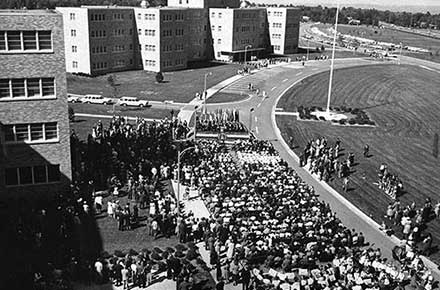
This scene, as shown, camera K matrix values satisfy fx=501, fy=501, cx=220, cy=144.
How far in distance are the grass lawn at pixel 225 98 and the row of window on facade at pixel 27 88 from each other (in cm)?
3809

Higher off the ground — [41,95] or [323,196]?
[41,95]

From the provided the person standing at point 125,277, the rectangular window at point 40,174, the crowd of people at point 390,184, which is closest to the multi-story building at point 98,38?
the rectangular window at point 40,174

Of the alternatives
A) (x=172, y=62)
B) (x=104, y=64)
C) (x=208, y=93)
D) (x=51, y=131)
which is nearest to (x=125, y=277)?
(x=51, y=131)

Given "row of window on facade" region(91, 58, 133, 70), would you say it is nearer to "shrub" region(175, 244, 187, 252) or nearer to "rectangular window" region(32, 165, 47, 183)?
"rectangular window" region(32, 165, 47, 183)

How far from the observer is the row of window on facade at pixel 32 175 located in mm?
35094

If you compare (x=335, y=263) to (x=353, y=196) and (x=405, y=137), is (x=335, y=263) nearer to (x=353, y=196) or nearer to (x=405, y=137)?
(x=353, y=196)

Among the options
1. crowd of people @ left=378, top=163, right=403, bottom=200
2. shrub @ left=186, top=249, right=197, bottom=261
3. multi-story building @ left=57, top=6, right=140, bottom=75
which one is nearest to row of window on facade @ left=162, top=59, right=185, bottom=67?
multi-story building @ left=57, top=6, right=140, bottom=75

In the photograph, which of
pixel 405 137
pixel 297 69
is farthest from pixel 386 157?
pixel 297 69

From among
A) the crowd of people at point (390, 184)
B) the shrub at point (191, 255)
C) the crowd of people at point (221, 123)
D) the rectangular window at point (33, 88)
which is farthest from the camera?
the crowd of people at point (221, 123)

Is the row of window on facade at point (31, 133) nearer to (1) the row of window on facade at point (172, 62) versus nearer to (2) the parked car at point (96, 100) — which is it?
(2) the parked car at point (96, 100)

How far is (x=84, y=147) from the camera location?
4469 centimetres

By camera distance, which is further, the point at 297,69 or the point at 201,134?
the point at 297,69

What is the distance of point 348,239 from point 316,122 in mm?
35337

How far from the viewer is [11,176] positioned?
3506 centimetres
